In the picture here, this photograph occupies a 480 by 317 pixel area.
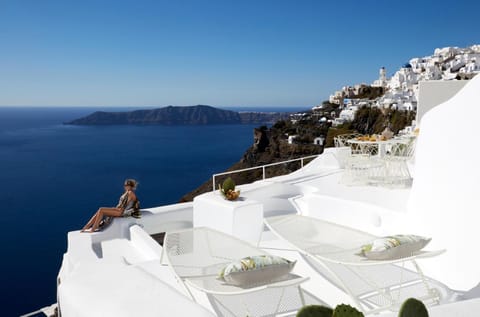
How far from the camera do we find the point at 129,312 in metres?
2.45

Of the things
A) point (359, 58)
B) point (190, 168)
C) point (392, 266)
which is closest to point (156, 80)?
point (190, 168)

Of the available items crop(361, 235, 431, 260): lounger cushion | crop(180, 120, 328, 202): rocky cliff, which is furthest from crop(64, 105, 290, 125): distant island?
crop(361, 235, 431, 260): lounger cushion

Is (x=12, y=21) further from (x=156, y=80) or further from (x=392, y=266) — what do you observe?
(x=392, y=266)

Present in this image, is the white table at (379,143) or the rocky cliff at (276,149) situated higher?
the white table at (379,143)

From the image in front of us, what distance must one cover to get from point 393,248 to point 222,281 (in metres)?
1.39

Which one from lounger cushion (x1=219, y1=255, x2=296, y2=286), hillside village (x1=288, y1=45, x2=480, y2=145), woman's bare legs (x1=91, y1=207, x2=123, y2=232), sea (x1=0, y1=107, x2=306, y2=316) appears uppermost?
hillside village (x1=288, y1=45, x2=480, y2=145)

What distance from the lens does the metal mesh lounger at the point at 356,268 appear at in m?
3.26

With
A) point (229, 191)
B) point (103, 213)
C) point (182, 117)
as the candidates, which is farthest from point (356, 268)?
point (182, 117)

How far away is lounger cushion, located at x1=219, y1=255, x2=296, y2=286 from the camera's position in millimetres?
2932

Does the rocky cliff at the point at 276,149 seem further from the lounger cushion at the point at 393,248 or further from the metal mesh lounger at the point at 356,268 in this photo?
the lounger cushion at the point at 393,248

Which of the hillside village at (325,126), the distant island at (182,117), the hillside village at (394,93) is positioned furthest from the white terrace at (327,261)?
the distant island at (182,117)

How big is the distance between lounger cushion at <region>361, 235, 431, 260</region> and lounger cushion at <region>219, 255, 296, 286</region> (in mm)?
700

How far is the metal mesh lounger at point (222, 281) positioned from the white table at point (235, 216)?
128 centimetres

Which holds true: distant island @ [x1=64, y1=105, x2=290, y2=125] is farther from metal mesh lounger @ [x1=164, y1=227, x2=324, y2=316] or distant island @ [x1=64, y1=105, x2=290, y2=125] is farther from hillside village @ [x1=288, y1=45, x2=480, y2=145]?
metal mesh lounger @ [x1=164, y1=227, x2=324, y2=316]
